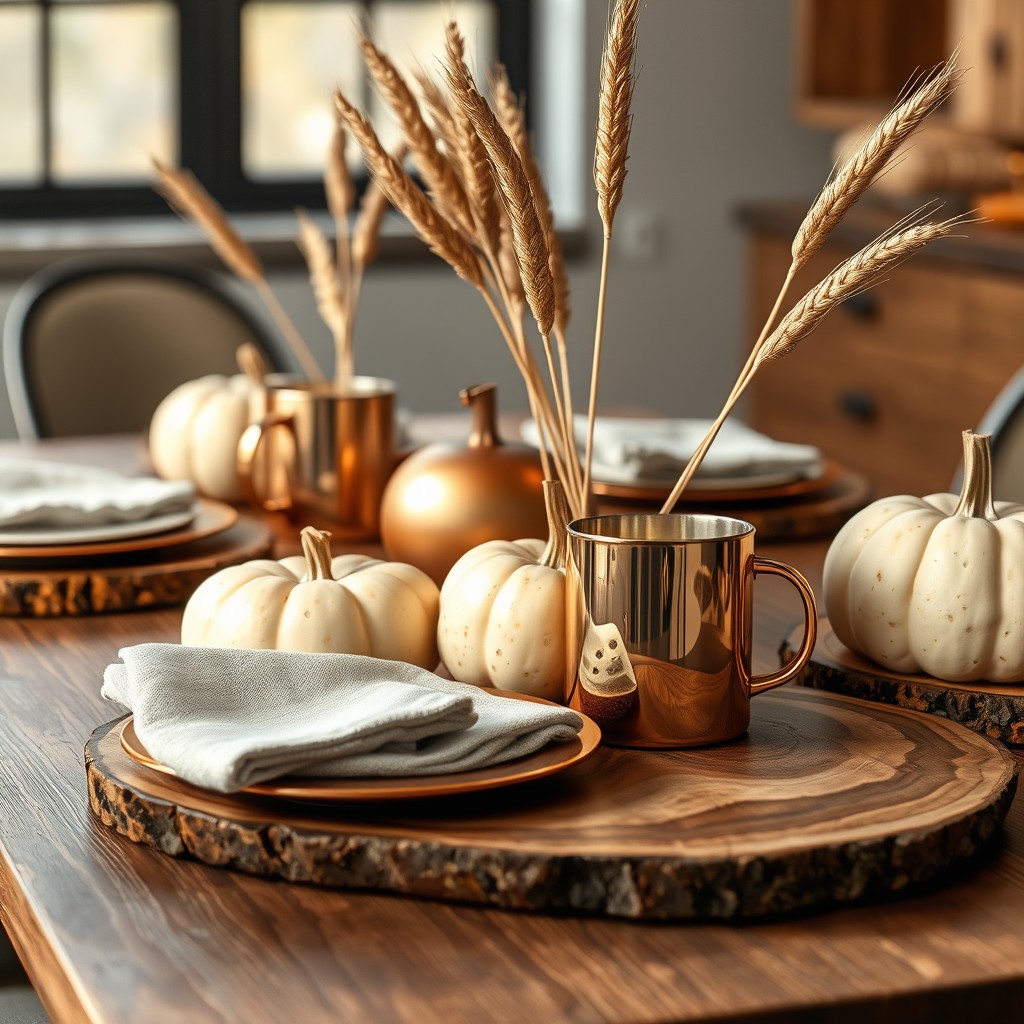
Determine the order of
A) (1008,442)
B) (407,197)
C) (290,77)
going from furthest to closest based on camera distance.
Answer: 1. (290,77)
2. (1008,442)
3. (407,197)

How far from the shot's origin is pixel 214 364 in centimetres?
244

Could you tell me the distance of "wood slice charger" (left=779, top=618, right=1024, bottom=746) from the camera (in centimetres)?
90

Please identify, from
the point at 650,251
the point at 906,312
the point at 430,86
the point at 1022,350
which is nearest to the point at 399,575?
the point at 430,86

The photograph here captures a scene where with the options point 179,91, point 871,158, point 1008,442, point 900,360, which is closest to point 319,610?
point 871,158

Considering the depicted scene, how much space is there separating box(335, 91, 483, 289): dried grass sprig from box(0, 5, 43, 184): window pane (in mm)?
2991

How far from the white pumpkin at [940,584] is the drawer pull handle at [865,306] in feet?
7.92

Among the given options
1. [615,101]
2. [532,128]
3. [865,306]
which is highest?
[532,128]

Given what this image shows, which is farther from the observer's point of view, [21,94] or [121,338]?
[21,94]

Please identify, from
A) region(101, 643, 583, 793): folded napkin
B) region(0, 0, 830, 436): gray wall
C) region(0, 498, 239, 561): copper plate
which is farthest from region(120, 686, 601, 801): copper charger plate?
region(0, 0, 830, 436): gray wall

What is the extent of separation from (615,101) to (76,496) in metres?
0.74

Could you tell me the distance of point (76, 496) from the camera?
1396mm

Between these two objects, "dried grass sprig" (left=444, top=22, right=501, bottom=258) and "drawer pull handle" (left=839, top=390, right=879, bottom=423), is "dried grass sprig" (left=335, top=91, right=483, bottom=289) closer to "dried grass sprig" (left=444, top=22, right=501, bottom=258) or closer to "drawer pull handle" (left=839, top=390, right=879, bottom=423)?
"dried grass sprig" (left=444, top=22, right=501, bottom=258)

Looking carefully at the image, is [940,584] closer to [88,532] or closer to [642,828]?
[642,828]

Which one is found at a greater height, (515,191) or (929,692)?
(515,191)
